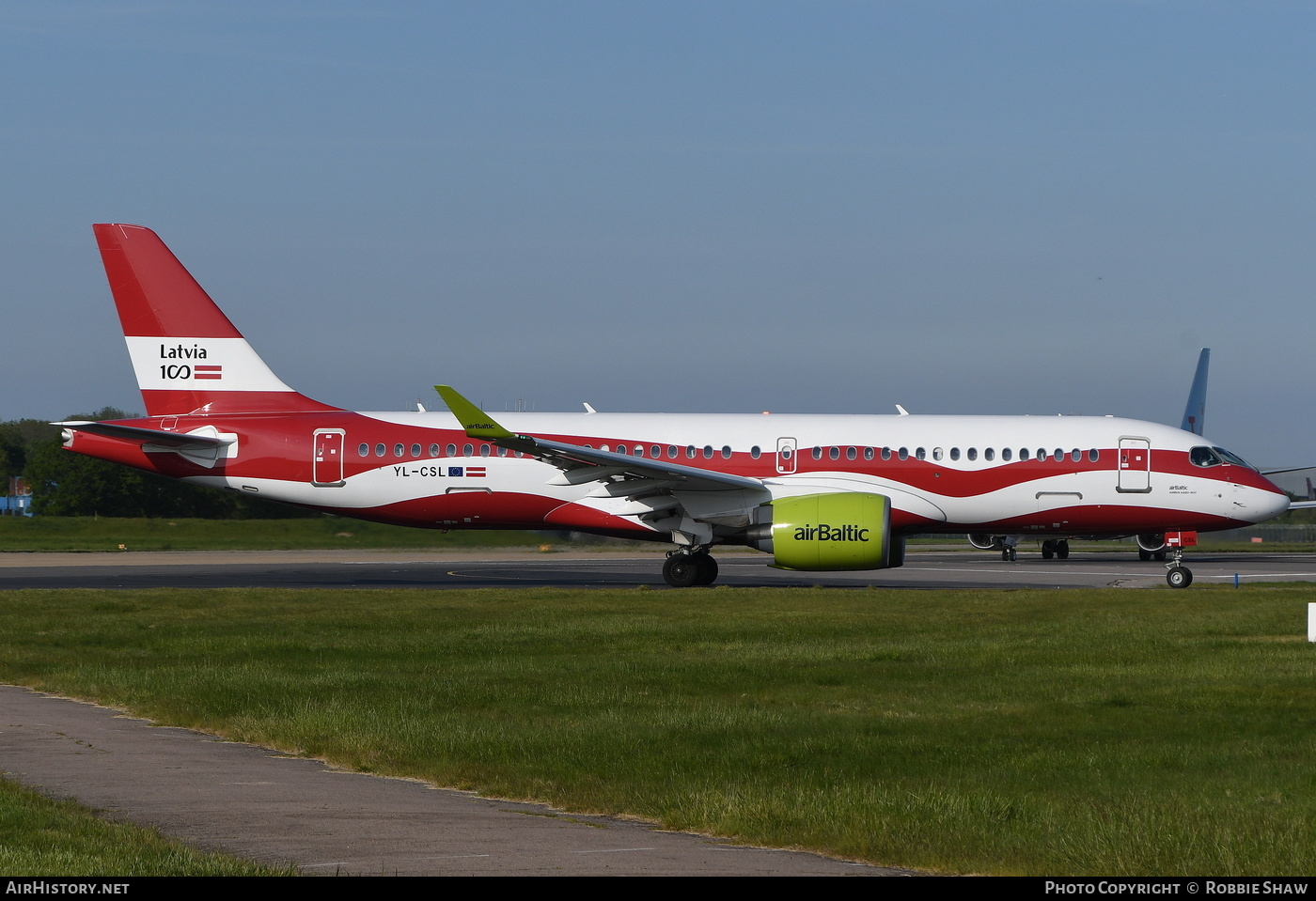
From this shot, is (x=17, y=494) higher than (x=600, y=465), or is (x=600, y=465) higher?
(x=17, y=494)

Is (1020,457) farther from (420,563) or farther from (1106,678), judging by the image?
(420,563)

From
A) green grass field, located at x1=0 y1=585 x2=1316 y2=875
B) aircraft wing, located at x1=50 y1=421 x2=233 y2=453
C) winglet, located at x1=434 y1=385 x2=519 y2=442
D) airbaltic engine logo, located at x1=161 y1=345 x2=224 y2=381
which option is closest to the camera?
green grass field, located at x1=0 y1=585 x2=1316 y2=875

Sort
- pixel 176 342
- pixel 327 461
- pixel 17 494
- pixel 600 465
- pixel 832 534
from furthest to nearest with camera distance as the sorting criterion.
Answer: pixel 17 494 → pixel 176 342 → pixel 327 461 → pixel 600 465 → pixel 832 534

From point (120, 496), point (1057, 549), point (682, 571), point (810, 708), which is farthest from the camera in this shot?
point (120, 496)

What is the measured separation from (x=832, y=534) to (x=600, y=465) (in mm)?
4393

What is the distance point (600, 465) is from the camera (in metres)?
26.0

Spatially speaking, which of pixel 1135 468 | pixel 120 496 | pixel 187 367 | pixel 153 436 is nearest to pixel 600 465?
pixel 153 436

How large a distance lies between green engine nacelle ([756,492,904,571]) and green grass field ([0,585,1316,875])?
2967mm

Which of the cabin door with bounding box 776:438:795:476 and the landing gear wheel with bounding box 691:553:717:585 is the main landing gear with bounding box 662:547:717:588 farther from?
the cabin door with bounding box 776:438:795:476

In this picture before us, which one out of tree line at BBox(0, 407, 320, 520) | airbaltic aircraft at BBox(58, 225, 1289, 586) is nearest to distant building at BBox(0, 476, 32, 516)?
tree line at BBox(0, 407, 320, 520)

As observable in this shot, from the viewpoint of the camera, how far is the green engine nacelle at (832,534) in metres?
25.2

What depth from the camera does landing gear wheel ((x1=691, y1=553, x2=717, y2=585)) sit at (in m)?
27.6

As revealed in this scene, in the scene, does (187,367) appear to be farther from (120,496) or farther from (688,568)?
(120,496)

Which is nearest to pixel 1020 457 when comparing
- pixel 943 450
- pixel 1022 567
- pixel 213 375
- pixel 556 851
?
pixel 943 450
